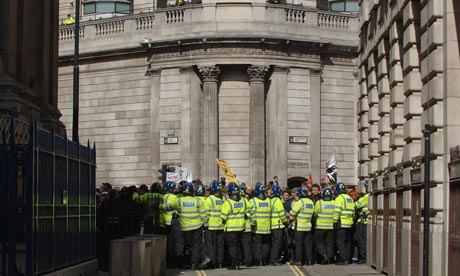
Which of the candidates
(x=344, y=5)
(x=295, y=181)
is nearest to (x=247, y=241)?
(x=295, y=181)

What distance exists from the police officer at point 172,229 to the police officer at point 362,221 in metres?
4.67

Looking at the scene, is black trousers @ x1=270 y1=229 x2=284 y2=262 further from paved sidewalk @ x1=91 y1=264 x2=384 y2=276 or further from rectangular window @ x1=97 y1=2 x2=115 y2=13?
rectangular window @ x1=97 y1=2 x2=115 y2=13

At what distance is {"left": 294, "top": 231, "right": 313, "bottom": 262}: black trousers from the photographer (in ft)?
96.3

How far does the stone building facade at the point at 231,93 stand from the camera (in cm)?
5231

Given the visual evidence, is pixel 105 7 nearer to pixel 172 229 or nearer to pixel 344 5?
pixel 344 5

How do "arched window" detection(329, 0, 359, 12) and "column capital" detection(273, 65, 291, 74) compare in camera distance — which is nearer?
"column capital" detection(273, 65, 291, 74)

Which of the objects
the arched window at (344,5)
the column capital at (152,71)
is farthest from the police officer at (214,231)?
the arched window at (344,5)

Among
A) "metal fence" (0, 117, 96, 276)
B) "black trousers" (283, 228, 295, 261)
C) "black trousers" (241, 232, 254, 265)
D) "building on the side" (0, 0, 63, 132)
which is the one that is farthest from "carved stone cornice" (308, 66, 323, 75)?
"metal fence" (0, 117, 96, 276)

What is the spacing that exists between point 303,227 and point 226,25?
24.4 m

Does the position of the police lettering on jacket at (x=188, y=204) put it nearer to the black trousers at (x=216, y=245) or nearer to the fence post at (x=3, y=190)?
the black trousers at (x=216, y=245)

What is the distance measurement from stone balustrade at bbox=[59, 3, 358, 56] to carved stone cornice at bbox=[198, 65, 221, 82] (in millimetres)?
1373

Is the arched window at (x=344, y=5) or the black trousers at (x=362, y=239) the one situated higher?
the arched window at (x=344, y=5)

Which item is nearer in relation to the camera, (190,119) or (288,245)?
(288,245)

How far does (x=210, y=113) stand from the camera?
52312mm
